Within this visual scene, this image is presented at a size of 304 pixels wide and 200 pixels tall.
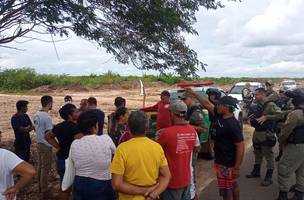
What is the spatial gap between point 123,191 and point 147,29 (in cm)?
557

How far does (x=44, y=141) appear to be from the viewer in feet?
25.9

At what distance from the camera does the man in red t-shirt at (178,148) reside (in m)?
4.99

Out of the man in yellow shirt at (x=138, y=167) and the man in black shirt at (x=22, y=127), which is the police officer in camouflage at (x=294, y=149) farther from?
the man in black shirt at (x=22, y=127)

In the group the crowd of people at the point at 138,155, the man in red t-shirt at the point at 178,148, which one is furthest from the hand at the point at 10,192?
the man in red t-shirt at the point at 178,148

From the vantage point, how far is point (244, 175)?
9766 millimetres

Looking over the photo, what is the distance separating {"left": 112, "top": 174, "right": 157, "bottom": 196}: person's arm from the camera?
407 centimetres

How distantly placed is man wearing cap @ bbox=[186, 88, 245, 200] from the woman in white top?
2123mm

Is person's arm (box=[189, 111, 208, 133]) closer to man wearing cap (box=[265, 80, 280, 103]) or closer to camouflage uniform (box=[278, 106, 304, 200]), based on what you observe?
camouflage uniform (box=[278, 106, 304, 200])

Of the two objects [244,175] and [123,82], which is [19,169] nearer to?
[244,175]

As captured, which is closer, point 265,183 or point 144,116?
point 144,116

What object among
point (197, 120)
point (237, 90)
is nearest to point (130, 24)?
point (197, 120)

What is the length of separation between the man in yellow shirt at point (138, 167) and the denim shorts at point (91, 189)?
391 mm

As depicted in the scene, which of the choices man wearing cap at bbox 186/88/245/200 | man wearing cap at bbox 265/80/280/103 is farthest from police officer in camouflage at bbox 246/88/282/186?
man wearing cap at bbox 186/88/245/200

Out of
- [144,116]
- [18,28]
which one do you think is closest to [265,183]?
[144,116]
